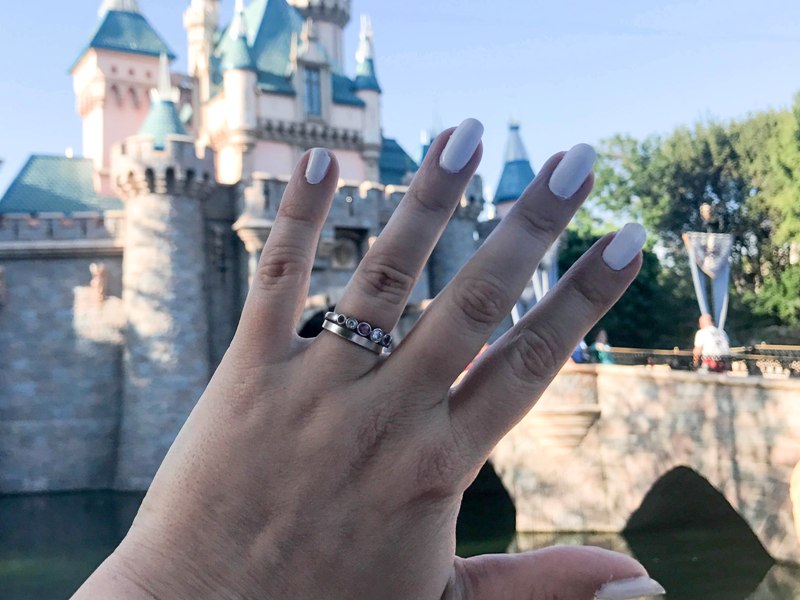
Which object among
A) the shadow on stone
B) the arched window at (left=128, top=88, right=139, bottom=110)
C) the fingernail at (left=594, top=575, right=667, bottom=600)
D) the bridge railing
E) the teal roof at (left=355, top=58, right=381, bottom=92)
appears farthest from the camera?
the arched window at (left=128, top=88, right=139, bottom=110)

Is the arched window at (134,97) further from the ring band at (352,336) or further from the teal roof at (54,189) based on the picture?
the ring band at (352,336)

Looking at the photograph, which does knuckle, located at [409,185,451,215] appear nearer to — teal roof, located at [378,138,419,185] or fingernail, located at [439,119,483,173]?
fingernail, located at [439,119,483,173]

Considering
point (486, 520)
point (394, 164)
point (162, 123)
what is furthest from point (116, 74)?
point (486, 520)

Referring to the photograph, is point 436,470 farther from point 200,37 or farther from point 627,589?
point 200,37

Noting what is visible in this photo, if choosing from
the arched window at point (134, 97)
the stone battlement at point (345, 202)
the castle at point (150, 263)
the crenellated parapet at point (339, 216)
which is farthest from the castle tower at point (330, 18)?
the crenellated parapet at point (339, 216)

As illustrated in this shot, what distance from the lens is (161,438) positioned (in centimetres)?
1631

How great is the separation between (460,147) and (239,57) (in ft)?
65.8

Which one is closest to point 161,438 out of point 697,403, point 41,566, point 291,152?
point 41,566

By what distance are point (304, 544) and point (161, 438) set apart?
53.3ft

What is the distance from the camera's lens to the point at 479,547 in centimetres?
1233

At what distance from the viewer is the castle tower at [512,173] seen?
24.2 metres

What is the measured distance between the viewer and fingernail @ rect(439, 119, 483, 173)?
46.3 inches

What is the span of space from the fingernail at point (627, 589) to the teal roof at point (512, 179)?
2319cm

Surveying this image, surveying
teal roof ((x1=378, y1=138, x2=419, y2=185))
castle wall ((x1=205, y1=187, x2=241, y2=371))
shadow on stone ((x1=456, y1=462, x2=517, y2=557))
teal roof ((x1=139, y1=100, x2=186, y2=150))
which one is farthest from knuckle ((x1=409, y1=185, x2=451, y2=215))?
teal roof ((x1=378, y1=138, x2=419, y2=185))
